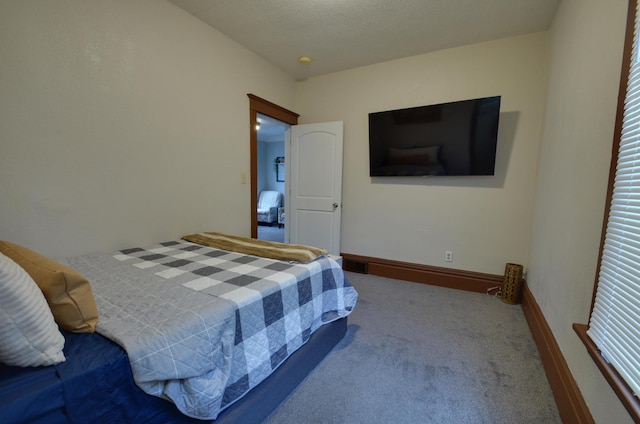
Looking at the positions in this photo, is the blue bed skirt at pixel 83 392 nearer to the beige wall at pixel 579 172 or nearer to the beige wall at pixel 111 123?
the beige wall at pixel 111 123

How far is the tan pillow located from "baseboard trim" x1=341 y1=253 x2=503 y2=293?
115 inches

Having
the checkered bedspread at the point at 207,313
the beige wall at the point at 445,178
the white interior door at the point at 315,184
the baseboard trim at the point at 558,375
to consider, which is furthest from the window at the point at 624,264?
the white interior door at the point at 315,184

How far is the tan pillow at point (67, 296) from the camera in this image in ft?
2.71

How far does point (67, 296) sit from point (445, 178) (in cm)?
317

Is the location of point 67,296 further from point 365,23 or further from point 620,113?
point 365,23

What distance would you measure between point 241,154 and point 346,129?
4.69ft

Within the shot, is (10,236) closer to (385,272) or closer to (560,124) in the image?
(385,272)

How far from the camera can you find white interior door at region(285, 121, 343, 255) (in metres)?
3.46

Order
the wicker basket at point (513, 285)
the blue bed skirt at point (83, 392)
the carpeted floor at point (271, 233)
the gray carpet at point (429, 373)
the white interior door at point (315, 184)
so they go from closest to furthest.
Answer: the blue bed skirt at point (83, 392)
the gray carpet at point (429, 373)
the wicker basket at point (513, 285)
the white interior door at point (315, 184)
the carpeted floor at point (271, 233)

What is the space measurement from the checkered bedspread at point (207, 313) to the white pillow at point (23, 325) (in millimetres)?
152

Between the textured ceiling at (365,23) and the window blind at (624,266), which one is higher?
the textured ceiling at (365,23)

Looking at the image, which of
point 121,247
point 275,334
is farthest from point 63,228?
point 275,334

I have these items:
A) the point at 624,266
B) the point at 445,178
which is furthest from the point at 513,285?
the point at 624,266

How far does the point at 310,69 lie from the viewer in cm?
345
